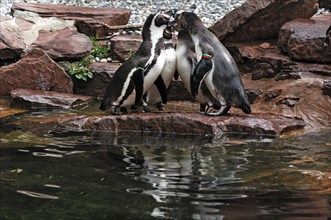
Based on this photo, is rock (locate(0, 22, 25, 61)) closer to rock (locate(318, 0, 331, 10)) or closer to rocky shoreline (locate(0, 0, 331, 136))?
rocky shoreline (locate(0, 0, 331, 136))

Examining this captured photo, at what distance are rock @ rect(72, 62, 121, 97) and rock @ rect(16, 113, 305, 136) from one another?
219 cm

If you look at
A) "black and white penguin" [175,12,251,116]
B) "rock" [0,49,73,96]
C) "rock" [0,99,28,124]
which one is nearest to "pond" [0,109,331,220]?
"black and white penguin" [175,12,251,116]

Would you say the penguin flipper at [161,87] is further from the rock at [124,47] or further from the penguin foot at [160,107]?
the rock at [124,47]

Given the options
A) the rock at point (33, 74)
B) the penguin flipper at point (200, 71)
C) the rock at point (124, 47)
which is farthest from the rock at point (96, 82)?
the penguin flipper at point (200, 71)

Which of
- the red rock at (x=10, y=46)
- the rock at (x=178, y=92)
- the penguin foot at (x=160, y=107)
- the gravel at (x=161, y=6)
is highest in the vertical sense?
the gravel at (x=161, y=6)

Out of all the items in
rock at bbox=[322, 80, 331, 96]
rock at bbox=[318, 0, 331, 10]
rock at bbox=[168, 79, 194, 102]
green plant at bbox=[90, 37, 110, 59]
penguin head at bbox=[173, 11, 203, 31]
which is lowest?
rock at bbox=[168, 79, 194, 102]

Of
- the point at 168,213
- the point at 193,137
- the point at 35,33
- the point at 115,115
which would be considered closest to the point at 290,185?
the point at 168,213

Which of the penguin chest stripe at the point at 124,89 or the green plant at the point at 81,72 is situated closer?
the penguin chest stripe at the point at 124,89

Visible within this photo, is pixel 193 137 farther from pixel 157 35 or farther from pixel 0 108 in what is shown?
pixel 0 108

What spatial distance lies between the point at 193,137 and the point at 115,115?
0.93 m

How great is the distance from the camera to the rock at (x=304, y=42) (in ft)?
28.3

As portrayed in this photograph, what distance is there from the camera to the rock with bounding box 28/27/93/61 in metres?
9.45

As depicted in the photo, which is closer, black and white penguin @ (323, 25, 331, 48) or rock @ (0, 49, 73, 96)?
black and white penguin @ (323, 25, 331, 48)

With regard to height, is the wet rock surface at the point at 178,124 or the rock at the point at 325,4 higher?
the rock at the point at 325,4
